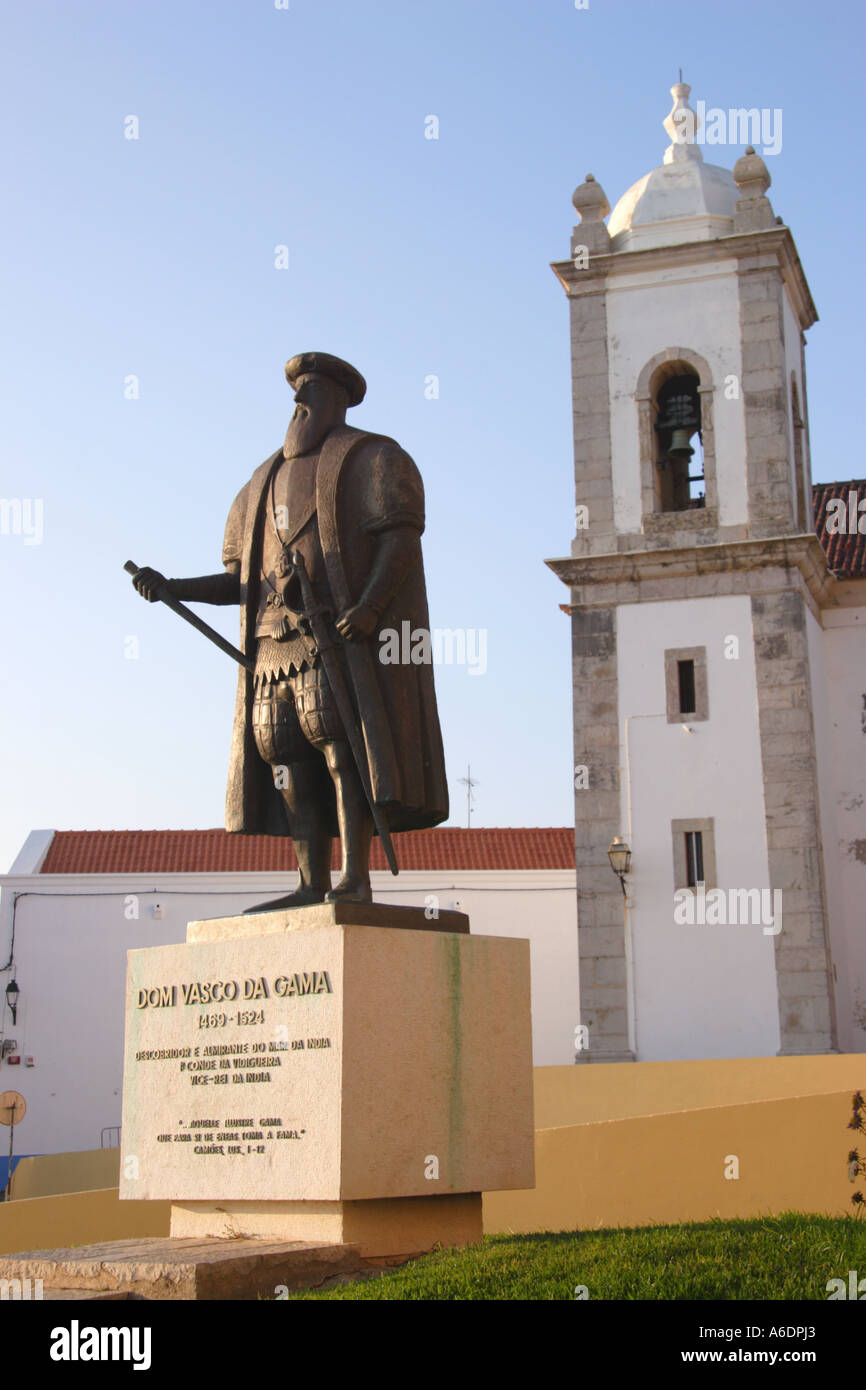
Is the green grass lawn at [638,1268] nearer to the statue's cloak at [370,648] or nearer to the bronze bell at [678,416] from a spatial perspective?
the statue's cloak at [370,648]

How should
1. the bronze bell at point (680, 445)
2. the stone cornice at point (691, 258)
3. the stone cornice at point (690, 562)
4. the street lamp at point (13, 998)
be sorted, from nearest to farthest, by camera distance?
the stone cornice at point (690, 562) → the stone cornice at point (691, 258) → the bronze bell at point (680, 445) → the street lamp at point (13, 998)

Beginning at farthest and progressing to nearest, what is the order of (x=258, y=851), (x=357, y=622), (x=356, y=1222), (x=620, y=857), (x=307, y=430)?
(x=258, y=851), (x=620, y=857), (x=307, y=430), (x=357, y=622), (x=356, y=1222)

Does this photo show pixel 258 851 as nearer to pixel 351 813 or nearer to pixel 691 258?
pixel 691 258

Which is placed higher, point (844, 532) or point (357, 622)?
point (844, 532)

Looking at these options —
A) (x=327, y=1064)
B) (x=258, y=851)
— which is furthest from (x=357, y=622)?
(x=258, y=851)

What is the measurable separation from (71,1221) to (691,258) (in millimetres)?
14492

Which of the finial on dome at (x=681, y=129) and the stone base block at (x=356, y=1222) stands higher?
the finial on dome at (x=681, y=129)

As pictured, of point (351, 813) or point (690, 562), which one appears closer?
point (351, 813)

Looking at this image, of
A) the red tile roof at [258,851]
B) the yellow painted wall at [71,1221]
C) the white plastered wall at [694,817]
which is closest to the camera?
the yellow painted wall at [71,1221]

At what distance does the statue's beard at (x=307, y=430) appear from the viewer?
675 centimetres

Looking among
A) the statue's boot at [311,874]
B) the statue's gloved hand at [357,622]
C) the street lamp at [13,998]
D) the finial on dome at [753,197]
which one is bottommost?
the statue's boot at [311,874]

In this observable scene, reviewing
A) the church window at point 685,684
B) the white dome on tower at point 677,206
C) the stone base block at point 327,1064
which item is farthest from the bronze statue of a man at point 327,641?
the white dome on tower at point 677,206

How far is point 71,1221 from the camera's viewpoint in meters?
11.7

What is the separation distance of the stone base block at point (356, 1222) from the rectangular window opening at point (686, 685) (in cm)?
1427
